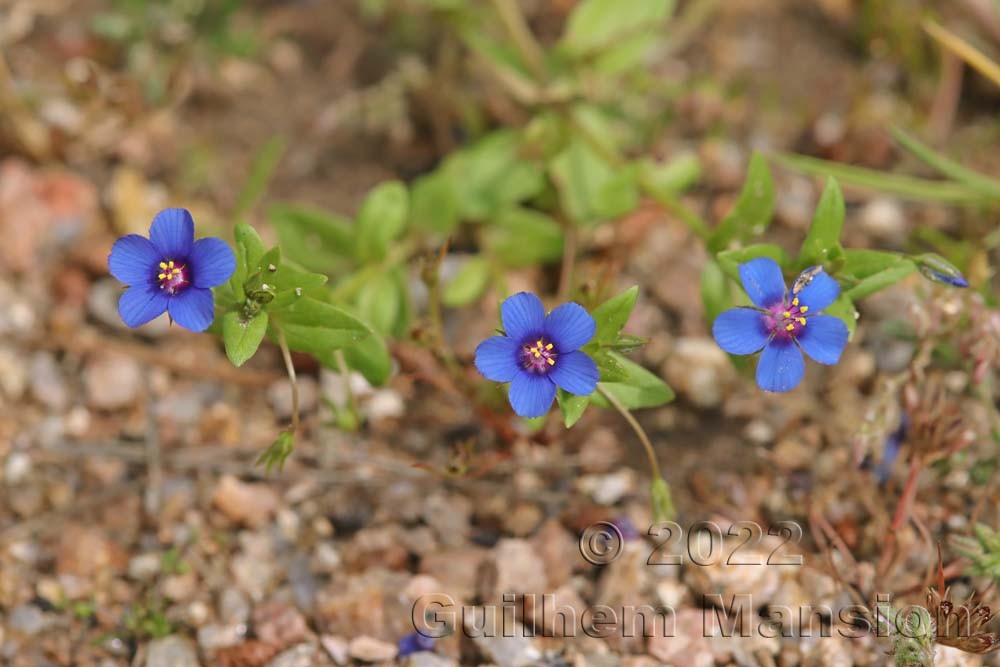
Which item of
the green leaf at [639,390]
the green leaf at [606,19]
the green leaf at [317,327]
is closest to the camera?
the green leaf at [317,327]

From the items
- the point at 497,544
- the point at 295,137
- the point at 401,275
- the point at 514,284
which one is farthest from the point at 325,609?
the point at 295,137

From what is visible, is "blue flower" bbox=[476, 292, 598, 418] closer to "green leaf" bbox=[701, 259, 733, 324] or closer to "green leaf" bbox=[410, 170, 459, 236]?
"green leaf" bbox=[701, 259, 733, 324]

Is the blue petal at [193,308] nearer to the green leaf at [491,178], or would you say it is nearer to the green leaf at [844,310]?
the green leaf at [491,178]

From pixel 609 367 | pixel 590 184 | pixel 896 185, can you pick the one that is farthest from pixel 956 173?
pixel 609 367

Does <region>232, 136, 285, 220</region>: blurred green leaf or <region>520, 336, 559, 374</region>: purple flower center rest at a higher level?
<region>232, 136, 285, 220</region>: blurred green leaf

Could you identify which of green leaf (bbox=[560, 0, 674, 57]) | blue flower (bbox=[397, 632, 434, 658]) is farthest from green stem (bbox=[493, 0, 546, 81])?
blue flower (bbox=[397, 632, 434, 658])

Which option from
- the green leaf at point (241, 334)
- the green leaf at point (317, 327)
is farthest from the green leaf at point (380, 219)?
the green leaf at point (241, 334)
